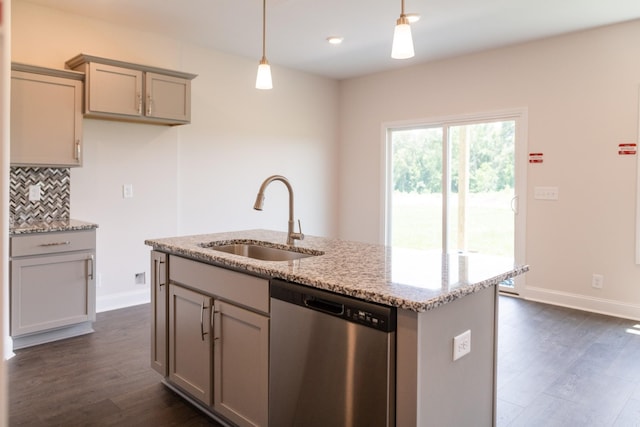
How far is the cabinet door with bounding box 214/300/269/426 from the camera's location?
1.93 m

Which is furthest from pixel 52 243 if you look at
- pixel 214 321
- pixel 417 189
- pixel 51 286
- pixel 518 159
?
pixel 518 159

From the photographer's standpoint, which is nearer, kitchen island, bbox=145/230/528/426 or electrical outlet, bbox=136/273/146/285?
kitchen island, bbox=145/230/528/426

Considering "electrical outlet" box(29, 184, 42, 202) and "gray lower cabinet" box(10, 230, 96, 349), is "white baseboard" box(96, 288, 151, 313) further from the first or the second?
"electrical outlet" box(29, 184, 42, 202)

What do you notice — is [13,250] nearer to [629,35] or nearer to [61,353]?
[61,353]

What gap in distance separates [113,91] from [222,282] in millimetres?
2461

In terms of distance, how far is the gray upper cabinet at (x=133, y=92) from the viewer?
364 centimetres

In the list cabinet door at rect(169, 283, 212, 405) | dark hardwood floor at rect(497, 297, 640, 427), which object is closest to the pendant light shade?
cabinet door at rect(169, 283, 212, 405)

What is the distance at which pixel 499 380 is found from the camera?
279 cm

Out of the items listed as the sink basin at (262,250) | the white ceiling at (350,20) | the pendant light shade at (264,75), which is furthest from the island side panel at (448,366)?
the white ceiling at (350,20)

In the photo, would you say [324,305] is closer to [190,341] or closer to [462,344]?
[462,344]

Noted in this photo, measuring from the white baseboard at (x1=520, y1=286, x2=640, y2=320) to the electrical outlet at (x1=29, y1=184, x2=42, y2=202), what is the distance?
4.70 meters

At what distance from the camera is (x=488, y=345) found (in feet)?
6.03

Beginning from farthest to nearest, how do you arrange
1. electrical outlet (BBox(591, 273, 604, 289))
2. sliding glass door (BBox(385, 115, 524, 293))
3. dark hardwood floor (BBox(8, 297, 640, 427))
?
sliding glass door (BBox(385, 115, 524, 293))
electrical outlet (BBox(591, 273, 604, 289))
dark hardwood floor (BBox(8, 297, 640, 427))

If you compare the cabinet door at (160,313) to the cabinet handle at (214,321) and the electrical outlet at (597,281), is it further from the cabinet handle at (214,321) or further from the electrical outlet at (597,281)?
the electrical outlet at (597,281)
